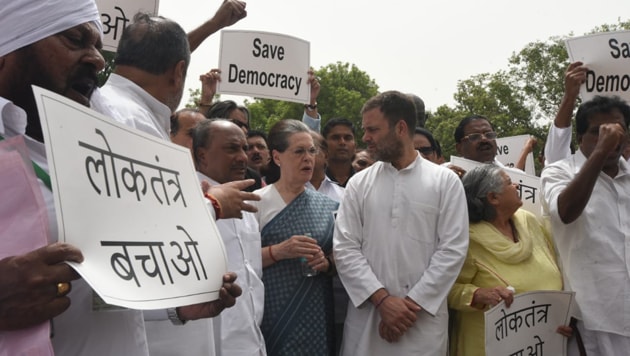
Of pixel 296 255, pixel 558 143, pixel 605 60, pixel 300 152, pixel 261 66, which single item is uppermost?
pixel 261 66

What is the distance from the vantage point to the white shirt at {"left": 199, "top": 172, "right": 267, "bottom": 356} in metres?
3.21

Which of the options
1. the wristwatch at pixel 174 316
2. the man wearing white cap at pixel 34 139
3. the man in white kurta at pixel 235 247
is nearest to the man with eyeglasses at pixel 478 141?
the man in white kurta at pixel 235 247

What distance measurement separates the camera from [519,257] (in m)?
3.89

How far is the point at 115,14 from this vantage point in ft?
14.4

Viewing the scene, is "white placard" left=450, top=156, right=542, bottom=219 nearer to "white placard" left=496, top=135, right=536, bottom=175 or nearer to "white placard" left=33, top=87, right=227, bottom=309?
"white placard" left=496, top=135, right=536, bottom=175

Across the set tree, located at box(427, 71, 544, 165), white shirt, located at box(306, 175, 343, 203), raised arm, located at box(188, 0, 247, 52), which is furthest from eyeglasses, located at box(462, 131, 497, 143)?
tree, located at box(427, 71, 544, 165)

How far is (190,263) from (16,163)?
1.71 feet

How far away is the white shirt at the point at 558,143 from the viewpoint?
15.0 feet

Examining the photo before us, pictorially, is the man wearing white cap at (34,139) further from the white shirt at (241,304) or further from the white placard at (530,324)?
the white placard at (530,324)

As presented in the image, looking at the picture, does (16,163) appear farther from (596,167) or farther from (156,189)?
(596,167)

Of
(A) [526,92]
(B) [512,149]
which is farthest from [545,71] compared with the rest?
(B) [512,149]

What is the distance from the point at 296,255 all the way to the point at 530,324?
1409 millimetres

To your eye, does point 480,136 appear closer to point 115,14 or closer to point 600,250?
point 600,250

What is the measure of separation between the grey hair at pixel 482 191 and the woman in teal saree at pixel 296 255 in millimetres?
880
